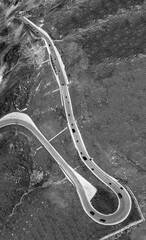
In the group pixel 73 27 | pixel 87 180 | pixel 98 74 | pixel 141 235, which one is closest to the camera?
pixel 141 235

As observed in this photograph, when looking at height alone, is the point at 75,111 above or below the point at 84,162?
above

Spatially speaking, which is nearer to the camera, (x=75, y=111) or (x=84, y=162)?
(x=84, y=162)

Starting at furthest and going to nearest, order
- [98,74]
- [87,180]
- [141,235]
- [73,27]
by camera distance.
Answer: [73,27] < [98,74] < [87,180] < [141,235]

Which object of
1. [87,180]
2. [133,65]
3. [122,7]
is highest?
[122,7]

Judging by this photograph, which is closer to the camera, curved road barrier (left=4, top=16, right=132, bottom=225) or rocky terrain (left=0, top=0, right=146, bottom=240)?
curved road barrier (left=4, top=16, right=132, bottom=225)

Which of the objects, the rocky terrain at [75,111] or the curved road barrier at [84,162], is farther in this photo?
the rocky terrain at [75,111]

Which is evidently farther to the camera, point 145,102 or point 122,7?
point 122,7

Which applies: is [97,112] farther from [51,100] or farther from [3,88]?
[3,88]

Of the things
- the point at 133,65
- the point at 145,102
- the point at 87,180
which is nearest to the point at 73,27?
the point at 133,65
